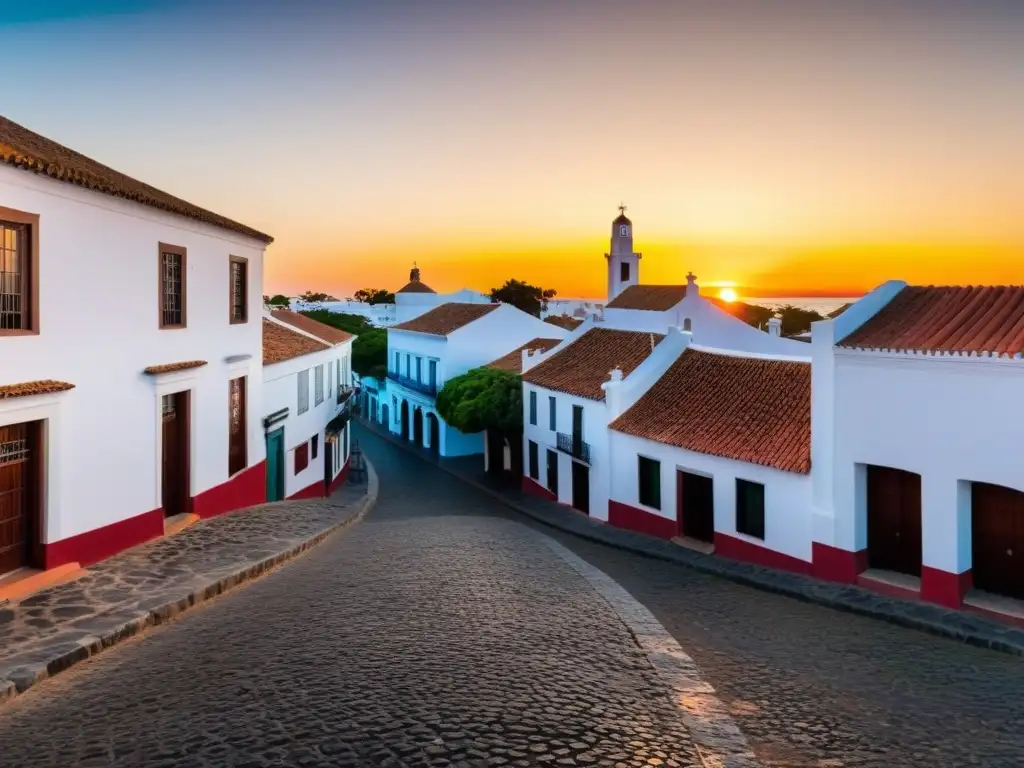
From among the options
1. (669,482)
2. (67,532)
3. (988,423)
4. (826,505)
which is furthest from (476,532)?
(988,423)

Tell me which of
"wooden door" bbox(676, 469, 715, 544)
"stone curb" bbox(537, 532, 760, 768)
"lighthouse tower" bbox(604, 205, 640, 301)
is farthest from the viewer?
"lighthouse tower" bbox(604, 205, 640, 301)

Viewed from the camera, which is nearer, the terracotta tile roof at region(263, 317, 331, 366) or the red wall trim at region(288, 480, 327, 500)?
the terracotta tile roof at region(263, 317, 331, 366)

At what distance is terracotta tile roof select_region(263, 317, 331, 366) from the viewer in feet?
68.1

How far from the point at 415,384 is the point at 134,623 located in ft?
106

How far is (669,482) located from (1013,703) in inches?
407

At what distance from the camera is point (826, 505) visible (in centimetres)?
1440

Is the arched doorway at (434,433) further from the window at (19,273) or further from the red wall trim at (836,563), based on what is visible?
the window at (19,273)

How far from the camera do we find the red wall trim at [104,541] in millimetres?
10383

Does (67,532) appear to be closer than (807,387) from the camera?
Yes

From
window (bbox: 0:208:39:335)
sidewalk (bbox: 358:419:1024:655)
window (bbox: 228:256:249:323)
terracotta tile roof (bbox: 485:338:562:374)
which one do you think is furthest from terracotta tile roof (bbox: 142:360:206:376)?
terracotta tile roof (bbox: 485:338:562:374)

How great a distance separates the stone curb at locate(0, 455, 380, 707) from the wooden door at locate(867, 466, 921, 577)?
9.12 m

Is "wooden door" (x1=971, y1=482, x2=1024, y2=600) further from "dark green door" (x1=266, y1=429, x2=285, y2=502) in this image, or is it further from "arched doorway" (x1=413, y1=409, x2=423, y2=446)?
"arched doorway" (x1=413, y1=409, x2=423, y2=446)

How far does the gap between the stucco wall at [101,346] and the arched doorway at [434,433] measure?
23.7 m

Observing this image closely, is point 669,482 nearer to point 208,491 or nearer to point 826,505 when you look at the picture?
point 826,505
